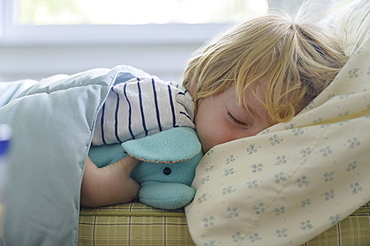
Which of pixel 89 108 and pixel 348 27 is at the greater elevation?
pixel 348 27

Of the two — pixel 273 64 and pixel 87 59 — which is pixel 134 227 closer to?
pixel 273 64

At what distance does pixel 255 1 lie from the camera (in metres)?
1.96

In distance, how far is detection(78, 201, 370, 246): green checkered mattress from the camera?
75cm

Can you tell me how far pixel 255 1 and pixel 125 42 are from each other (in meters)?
0.57

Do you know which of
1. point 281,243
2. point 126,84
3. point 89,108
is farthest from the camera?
point 126,84

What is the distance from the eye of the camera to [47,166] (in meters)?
0.75

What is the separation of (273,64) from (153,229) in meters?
0.38

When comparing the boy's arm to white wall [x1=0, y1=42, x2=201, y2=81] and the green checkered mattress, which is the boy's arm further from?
white wall [x1=0, y1=42, x2=201, y2=81]

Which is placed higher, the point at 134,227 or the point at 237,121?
the point at 237,121

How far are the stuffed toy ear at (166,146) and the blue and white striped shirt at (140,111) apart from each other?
0.11ft

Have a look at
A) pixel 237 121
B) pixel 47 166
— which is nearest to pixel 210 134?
pixel 237 121

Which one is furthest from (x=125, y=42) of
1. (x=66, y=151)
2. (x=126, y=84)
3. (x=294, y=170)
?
(x=294, y=170)

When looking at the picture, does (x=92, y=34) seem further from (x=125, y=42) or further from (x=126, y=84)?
(x=126, y=84)

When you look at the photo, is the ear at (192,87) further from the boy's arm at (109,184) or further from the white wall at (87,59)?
the white wall at (87,59)
